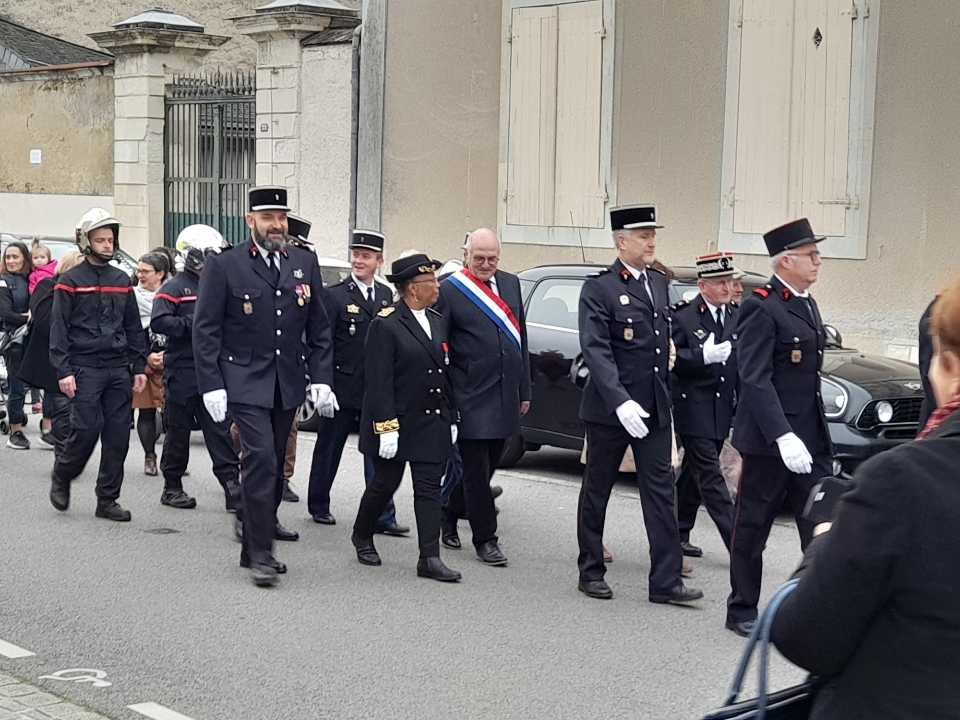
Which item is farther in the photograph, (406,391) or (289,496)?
(289,496)

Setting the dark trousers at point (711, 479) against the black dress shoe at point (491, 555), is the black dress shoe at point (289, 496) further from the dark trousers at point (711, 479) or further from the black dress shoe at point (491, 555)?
the dark trousers at point (711, 479)

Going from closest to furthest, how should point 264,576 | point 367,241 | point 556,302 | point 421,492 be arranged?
point 264,576 → point 421,492 → point 367,241 → point 556,302

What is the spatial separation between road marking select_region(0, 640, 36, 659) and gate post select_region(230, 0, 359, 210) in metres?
14.6

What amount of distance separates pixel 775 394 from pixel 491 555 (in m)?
2.34

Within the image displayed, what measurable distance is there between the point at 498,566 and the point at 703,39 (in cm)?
929

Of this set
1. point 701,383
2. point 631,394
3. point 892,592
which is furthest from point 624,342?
point 892,592

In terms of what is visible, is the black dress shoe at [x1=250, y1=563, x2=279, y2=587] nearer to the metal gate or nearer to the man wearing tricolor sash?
the man wearing tricolor sash

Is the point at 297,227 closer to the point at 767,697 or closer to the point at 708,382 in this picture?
the point at 708,382

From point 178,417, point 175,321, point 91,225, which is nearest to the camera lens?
point 91,225

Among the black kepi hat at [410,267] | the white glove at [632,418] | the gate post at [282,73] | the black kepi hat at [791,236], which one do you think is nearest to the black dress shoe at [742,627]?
the white glove at [632,418]

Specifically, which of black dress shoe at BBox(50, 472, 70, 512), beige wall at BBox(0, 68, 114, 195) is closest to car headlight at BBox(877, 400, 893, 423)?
black dress shoe at BBox(50, 472, 70, 512)

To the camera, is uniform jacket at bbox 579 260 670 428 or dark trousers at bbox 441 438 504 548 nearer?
uniform jacket at bbox 579 260 670 428

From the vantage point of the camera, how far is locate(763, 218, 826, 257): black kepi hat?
22.4 feet

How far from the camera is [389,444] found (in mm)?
7797
